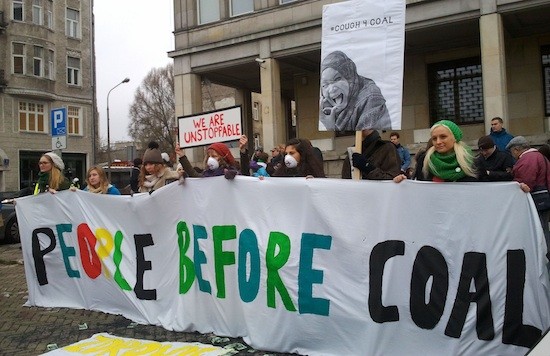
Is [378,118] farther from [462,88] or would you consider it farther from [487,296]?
[462,88]

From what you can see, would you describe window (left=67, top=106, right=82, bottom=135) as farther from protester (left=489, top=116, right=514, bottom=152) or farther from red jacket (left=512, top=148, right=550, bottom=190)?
red jacket (left=512, top=148, right=550, bottom=190)

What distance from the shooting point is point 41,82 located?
37625 millimetres

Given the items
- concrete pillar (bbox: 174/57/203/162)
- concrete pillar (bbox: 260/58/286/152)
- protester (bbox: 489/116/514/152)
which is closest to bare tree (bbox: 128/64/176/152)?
concrete pillar (bbox: 174/57/203/162)

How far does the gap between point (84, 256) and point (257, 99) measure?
156ft

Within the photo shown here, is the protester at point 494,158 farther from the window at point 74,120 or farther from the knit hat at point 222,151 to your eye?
the window at point 74,120

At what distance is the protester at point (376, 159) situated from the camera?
4695 mm

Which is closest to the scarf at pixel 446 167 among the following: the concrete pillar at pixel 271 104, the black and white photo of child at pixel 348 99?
the black and white photo of child at pixel 348 99

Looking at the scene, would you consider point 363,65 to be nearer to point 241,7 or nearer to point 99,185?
point 99,185

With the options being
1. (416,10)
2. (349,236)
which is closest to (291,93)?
(416,10)

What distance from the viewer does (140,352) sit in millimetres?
4562

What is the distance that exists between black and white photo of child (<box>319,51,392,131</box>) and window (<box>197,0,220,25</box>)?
15.9 metres

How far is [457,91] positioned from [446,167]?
14743 millimetres

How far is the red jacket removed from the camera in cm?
594

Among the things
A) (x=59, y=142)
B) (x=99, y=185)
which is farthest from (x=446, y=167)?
(x=59, y=142)
